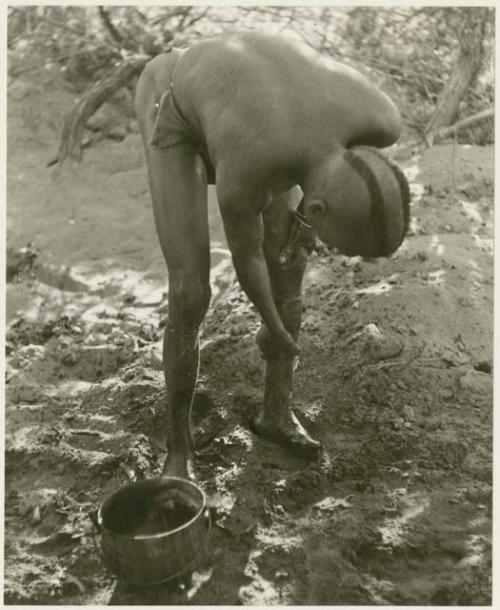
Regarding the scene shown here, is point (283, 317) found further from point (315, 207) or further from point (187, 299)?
point (315, 207)

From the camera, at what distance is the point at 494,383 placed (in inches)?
108

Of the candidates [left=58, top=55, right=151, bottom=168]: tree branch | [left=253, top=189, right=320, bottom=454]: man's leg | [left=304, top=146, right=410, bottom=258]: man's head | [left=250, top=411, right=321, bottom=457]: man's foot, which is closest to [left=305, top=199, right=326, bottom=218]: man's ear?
[left=304, top=146, right=410, bottom=258]: man's head

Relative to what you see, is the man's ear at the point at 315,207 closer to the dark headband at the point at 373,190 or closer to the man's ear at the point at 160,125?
the dark headband at the point at 373,190

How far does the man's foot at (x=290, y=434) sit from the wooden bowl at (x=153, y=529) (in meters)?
0.61

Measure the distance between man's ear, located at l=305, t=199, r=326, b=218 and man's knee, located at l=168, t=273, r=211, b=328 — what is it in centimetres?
53

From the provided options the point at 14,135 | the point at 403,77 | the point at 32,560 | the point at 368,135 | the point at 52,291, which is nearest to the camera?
the point at 368,135

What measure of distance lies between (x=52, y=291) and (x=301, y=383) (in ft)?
6.56

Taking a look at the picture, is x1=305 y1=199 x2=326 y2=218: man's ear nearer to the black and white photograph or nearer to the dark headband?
the black and white photograph

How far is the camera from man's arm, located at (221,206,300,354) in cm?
205

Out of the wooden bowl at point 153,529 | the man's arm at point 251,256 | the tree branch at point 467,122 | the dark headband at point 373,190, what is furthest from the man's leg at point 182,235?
the tree branch at point 467,122

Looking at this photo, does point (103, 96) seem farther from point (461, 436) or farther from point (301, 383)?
point (461, 436)

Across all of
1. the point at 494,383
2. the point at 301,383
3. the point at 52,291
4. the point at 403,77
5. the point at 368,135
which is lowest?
the point at 52,291

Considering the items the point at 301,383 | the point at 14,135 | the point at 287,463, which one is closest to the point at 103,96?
the point at 14,135

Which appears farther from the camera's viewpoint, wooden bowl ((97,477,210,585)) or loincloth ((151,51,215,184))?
loincloth ((151,51,215,184))
